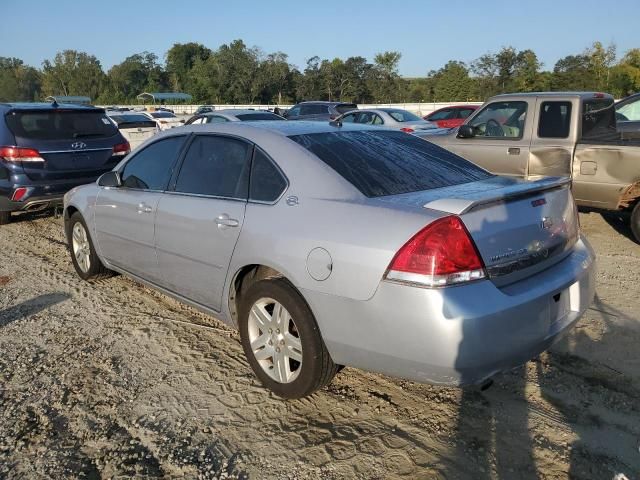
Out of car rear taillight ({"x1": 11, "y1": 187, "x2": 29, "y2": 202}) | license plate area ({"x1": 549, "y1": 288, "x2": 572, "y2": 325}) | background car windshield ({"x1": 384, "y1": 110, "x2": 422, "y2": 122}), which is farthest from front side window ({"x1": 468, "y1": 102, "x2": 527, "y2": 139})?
background car windshield ({"x1": 384, "y1": 110, "x2": 422, "y2": 122})

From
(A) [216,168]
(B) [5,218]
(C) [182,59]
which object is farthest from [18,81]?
(A) [216,168]

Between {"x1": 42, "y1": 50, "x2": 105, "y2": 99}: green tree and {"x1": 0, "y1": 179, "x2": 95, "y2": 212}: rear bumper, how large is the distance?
9981 cm

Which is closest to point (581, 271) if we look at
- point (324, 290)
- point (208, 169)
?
point (324, 290)

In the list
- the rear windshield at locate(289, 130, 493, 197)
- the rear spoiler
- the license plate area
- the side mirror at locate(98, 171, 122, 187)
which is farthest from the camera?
the side mirror at locate(98, 171, 122, 187)

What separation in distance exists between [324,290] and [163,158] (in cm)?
217

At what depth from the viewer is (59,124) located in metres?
7.70

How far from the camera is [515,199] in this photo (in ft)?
9.56

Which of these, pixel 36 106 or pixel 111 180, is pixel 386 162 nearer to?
pixel 111 180

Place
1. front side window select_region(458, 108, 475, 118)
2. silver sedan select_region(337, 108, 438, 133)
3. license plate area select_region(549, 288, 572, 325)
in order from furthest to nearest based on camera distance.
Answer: front side window select_region(458, 108, 475, 118) < silver sedan select_region(337, 108, 438, 133) < license plate area select_region(549, 288, 572, 325)

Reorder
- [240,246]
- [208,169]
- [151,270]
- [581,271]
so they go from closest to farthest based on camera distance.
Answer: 1. [581,271]
2. [240,246]
3. [208,169]
4. [151,270]

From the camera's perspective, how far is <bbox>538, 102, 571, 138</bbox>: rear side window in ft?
22.5

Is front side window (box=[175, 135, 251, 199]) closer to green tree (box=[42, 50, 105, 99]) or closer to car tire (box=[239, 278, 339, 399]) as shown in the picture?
car tire (box=[239, 278, 339, 399])

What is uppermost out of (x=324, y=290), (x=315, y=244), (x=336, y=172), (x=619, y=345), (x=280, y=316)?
(x=336, y=172)

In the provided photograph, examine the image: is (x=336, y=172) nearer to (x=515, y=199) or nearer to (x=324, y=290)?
(x=324, y=290)
